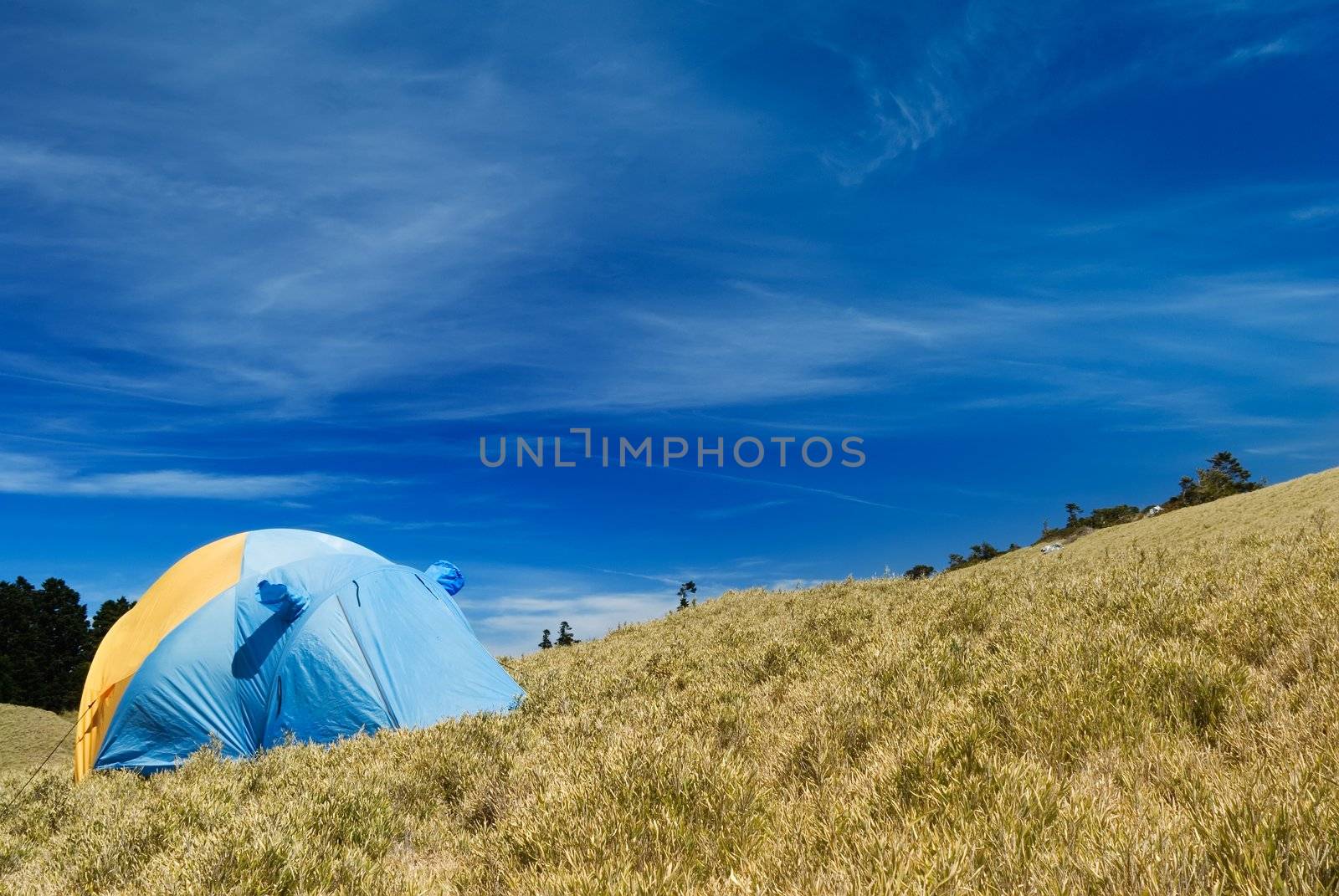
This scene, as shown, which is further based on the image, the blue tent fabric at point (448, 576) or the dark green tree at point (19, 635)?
the dark green tree at point (19, 635)

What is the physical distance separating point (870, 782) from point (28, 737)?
23372mm

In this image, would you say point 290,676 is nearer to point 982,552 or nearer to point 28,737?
point 28,737

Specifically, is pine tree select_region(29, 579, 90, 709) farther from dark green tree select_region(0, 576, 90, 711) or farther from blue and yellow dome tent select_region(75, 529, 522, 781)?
blue and yellow dome tent select_region(75, 529, 522, 781)

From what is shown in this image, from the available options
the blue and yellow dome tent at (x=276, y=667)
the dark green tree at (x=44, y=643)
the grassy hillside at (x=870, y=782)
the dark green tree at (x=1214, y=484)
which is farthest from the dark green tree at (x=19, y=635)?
the dark green tree at (x=1214, y=484)

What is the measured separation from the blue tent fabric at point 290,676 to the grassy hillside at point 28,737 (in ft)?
29.7

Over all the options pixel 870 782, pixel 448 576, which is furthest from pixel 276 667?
pixel 870 782

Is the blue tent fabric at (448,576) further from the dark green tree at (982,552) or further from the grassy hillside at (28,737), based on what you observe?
the dark green tree at (982,552)

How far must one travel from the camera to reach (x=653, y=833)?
400 centimetres

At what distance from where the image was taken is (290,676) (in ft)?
34.9

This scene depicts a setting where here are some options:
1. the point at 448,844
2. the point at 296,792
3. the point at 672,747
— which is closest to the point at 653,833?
the point at 672,747

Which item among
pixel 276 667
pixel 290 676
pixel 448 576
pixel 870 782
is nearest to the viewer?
pixel 870 782

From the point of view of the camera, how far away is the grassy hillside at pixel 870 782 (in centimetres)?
309

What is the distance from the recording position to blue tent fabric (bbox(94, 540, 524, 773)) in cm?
1052

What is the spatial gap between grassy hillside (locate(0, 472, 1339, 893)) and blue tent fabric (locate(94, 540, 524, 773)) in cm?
140
